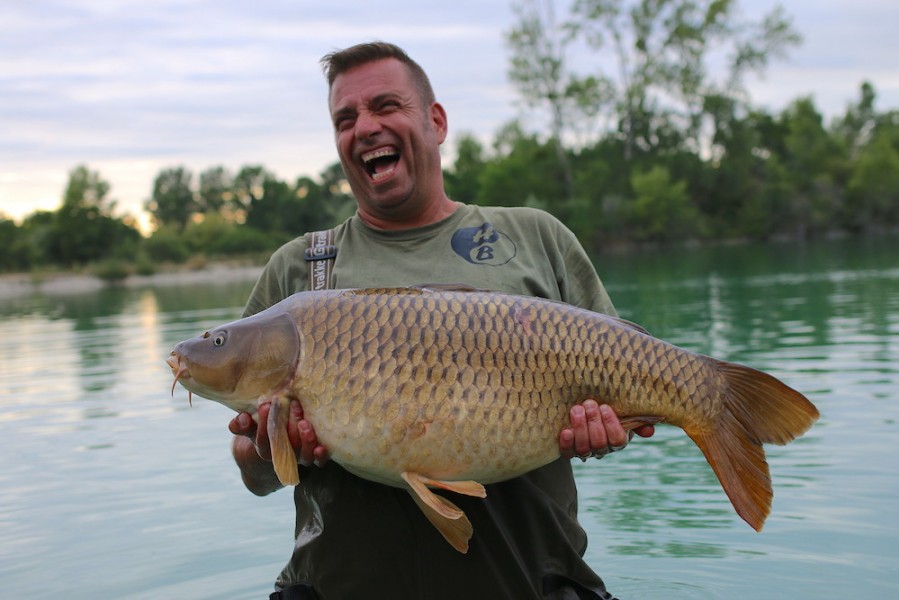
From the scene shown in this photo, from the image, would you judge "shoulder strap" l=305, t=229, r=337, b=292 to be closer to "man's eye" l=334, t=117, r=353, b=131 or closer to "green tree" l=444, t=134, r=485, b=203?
"man's eye" l=334, t=117, r=353, b=131

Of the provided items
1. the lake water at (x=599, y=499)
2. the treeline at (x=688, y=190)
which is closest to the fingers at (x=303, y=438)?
the lake water at (x=599, y=499)

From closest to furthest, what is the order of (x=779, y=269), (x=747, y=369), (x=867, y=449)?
(x=747, y=369) < (x=867, y=449) < (x=779, y=269)

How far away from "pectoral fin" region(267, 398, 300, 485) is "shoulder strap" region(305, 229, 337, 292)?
0.57 metres

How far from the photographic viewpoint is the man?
2707 millimetres

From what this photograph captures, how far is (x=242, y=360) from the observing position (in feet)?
8.24

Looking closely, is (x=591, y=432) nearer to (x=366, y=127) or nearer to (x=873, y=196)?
(x=366, y=127)

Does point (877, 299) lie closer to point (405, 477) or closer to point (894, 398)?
point (894, 398)

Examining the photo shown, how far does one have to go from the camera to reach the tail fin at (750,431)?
99.2 inches

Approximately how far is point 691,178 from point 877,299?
121 feet

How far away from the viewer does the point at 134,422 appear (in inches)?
377

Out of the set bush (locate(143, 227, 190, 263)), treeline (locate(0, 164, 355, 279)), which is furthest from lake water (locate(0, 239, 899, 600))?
bush (locate(143, 227, 190, 263))

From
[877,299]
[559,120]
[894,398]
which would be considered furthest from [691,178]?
[894,398]

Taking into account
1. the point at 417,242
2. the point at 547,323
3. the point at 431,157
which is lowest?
the point at 547,323

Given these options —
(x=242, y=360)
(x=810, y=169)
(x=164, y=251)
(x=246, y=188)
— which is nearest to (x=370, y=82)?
(x=242, y=360)
